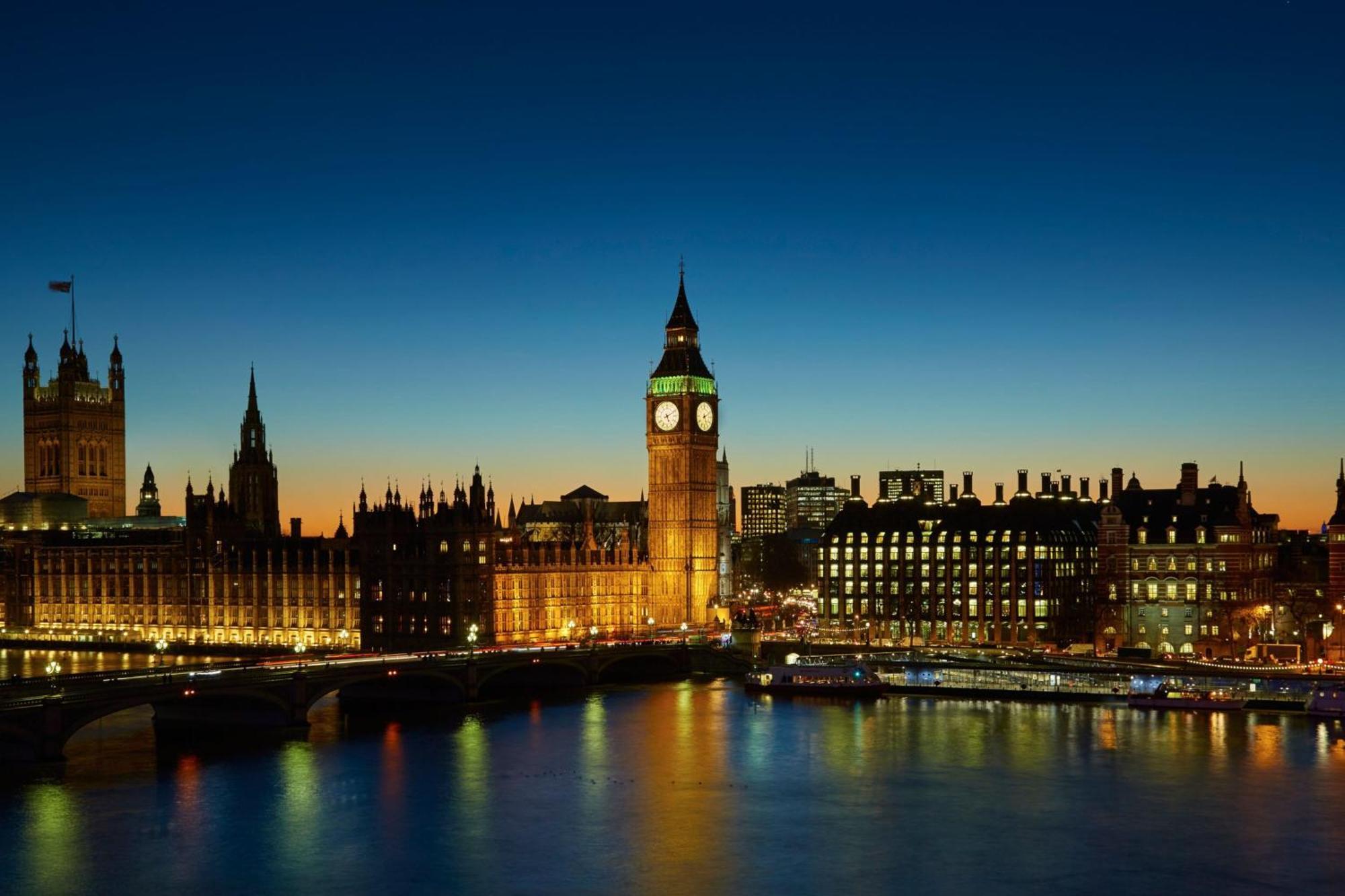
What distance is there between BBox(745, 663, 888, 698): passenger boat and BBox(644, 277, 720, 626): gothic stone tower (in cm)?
3502

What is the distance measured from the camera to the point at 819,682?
113625 millimetres

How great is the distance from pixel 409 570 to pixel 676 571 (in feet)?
91.0

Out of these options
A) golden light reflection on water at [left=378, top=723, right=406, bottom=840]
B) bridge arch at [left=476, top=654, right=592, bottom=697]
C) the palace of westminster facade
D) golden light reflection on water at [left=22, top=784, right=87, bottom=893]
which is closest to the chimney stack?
the palace of westminster facade

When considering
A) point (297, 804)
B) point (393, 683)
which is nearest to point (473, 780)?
point (297, 804)

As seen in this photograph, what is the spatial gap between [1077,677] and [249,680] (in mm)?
53085

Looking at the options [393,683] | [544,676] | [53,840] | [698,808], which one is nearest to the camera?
[53,840]

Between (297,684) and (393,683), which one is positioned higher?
(297,684)

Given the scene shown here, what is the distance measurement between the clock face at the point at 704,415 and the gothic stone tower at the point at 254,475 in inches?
2404

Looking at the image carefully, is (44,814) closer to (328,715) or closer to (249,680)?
(249,680)

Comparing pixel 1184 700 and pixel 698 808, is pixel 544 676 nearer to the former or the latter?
pixel 1184 700

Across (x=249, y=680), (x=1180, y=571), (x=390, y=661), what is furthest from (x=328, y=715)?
(x=1180, y=571)

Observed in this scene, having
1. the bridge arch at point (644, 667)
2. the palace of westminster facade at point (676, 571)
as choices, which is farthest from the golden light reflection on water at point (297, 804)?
the palace of westminster facade at point (676, 571)

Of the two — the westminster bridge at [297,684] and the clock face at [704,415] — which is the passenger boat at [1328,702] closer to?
the westminster bridge at [297,684]

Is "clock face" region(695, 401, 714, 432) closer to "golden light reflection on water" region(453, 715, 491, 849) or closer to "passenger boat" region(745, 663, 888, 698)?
"passenger boat" region(745, 663, 888, 698)
